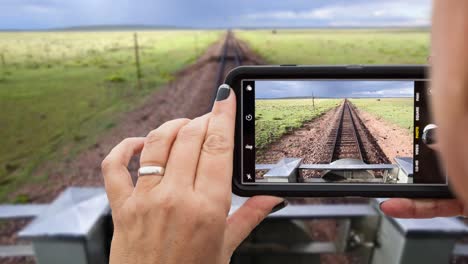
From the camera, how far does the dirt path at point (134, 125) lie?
4684 millimetres

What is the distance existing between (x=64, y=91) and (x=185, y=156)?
5273mm

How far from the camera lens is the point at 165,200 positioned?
0.83 m

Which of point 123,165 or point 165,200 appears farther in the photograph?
point 123,165

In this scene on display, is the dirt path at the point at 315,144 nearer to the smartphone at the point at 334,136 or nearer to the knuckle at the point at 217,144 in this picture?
the smartphone at the point at 334,136

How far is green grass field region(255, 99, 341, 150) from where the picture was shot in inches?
43.7

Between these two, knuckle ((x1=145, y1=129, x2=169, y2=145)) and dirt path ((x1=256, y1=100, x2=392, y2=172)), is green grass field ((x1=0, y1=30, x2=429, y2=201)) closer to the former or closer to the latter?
dirt path ((x1=256, y1=100, x2=392, y2=172))

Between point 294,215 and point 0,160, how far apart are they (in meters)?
3.54

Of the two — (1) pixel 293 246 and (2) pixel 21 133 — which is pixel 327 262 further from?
(2) pixel 21 133

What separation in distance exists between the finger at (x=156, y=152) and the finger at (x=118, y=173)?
0.20 feet

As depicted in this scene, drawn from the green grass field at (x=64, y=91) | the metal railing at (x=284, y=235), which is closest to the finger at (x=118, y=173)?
the metal railing at (x=284, y=235)

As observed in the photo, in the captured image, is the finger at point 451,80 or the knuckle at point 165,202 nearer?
the finger at point 451,80

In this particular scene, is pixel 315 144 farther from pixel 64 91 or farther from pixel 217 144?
pixel 64 91

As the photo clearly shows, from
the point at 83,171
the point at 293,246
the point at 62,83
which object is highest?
the point at 62,83

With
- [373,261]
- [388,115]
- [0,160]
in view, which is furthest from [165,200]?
[0,160]
